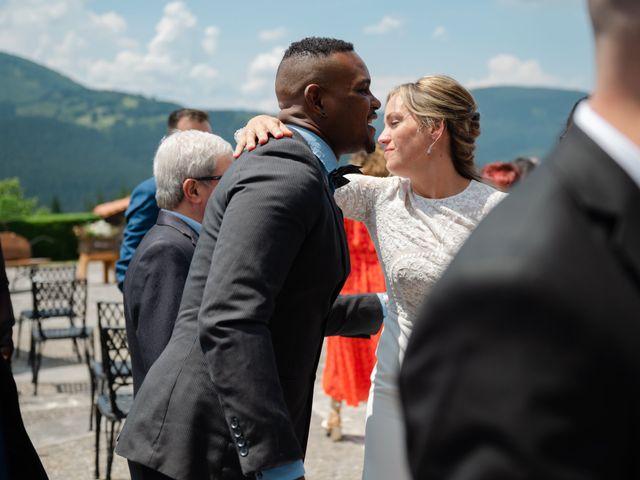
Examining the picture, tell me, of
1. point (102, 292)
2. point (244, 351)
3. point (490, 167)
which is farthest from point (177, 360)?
point (102, 292)

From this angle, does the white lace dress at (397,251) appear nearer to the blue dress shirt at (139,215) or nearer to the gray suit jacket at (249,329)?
the gray suit jacket at (249,329)

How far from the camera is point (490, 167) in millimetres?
9016

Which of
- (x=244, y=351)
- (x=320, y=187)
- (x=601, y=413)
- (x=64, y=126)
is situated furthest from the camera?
(x=64, y=126)

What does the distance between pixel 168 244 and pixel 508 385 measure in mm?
2573

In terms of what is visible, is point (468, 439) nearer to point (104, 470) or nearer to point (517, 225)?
point (517, 225)

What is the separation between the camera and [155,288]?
319 centimetres

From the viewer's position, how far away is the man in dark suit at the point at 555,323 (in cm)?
77

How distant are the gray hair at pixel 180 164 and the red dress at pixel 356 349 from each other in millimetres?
2618

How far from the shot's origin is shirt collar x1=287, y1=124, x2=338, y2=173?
7.40ft

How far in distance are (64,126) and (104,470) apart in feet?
492

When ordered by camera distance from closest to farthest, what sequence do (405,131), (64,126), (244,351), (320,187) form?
1. (244,351)
2. (320,187)
3. (405,131)
4. (64,126)

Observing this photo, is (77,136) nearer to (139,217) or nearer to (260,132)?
(139,217)

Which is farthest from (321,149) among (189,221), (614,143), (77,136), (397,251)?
(77,136)

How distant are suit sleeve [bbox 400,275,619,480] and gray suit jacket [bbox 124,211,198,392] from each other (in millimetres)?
2408
